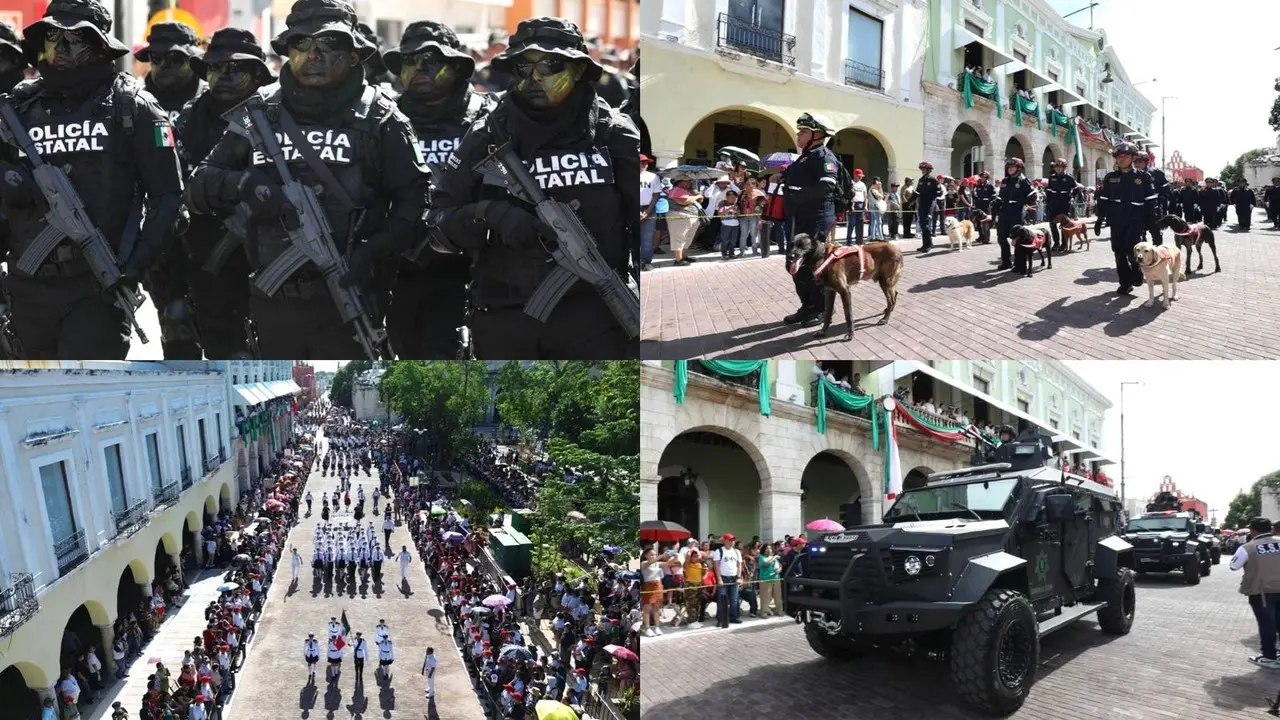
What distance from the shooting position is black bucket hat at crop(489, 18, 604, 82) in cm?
431

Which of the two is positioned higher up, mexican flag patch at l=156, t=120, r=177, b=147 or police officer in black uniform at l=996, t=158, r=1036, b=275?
police officer in black uniform at l=996, t=158, r=1036, b=275

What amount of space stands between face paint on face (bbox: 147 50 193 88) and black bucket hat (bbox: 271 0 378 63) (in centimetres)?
60

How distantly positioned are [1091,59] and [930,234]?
1522cm

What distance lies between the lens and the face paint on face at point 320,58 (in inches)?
162

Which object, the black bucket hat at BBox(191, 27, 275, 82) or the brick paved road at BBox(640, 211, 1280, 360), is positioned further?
the brick paved road at BBox(640, 211, 1280, 360)

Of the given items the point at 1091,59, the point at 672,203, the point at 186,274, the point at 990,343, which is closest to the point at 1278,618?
the point at 990,343

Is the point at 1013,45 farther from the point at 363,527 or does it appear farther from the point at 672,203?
the point at 363,527

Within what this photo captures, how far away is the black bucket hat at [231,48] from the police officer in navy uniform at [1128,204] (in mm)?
8084

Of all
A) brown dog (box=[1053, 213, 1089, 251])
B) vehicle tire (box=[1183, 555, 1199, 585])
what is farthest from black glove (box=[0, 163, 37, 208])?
vehicle tire (box=[1183, 555, 1199, 585])

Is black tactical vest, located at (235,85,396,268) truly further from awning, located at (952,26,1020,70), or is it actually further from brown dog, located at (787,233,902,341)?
awning, located at (952,26,1020,70)

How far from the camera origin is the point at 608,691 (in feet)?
19.0

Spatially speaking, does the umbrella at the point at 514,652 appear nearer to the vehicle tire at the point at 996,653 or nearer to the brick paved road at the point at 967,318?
the brick paved road at the point at 967,318

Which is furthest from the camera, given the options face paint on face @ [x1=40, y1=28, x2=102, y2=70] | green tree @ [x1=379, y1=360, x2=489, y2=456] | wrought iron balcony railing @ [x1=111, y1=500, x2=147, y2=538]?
wrought iron balcony railing @ [x1=111, y1=500, x2=147, y2=538]

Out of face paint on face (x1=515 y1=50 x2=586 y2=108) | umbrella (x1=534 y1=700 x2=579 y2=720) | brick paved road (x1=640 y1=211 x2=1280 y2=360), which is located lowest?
umbrella (x1=534 y1=700 x2=579 y2=720)
